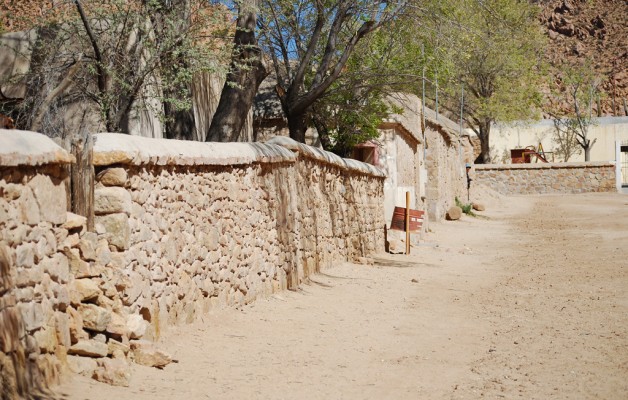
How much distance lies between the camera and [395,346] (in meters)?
7.94

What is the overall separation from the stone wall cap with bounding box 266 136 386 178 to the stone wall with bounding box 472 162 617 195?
27986 mm

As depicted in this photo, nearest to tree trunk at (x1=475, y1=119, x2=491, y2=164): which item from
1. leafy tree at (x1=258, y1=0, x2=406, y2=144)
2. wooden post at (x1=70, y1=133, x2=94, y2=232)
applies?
leafy tree at (x1=258, y1=0, x2=406, y2=144)

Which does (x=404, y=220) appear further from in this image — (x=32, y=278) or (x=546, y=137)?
(x=546, y=137)

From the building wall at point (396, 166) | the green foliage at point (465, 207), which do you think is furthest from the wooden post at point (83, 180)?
the green foliage at point (465, 207)

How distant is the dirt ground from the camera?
6211 millimetres

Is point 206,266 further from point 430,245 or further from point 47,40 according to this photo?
point 430,245

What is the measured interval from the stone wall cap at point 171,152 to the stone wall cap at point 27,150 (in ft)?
1.85

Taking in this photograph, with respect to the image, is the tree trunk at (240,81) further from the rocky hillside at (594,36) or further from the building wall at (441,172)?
the rocky hillside at (594,36)

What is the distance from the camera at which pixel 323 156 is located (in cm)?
1273

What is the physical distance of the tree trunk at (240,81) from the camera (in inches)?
494

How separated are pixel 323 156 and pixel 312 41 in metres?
3.00

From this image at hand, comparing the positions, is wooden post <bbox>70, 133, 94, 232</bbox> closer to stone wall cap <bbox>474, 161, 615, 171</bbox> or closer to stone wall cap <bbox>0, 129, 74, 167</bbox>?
stone wall cap <bbox>0, 129, 74, 167</bbox>

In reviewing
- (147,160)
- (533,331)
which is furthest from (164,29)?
(533,331)

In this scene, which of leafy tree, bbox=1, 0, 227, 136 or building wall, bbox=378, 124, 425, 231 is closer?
leafy tree, bbox=1, 0, 227, 136
